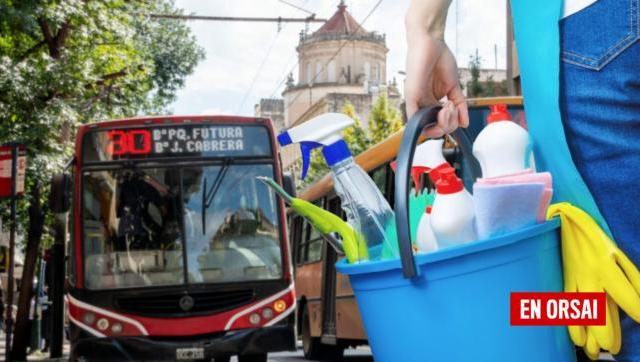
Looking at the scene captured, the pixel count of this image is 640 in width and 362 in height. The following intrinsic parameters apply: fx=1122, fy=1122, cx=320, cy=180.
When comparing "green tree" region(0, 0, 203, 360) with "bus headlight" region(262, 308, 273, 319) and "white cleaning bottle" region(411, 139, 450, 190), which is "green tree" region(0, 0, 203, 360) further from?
"white cleaning bottle" region(411, 139, 450, 190)

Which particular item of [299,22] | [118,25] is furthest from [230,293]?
[299,22]

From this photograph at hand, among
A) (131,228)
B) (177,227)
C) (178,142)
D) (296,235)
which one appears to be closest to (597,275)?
(131,228)

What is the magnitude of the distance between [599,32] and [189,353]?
1017 centimetres

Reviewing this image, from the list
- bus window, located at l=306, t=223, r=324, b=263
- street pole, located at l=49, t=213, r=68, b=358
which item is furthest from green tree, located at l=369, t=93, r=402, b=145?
bus window, located at l=306, t=223, r=324, b=263

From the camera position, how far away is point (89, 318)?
11609mm

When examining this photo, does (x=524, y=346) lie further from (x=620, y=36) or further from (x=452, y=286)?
(x=620, y=36)

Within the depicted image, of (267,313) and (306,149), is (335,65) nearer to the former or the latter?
(267,313)

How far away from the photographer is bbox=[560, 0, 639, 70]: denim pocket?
164 cm

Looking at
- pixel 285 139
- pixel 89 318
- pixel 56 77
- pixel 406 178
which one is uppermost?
pixel 56 77

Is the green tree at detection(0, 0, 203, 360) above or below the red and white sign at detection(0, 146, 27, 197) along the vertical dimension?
above

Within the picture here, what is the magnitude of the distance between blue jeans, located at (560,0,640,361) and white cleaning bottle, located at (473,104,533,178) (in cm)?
8

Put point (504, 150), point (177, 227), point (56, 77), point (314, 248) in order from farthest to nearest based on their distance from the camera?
point (56, 77)
point (314, 248)
point (177, 227)
point (504, 150)

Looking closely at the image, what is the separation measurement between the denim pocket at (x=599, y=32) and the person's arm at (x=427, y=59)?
0.29 metres

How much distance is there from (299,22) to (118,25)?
16.3ft
